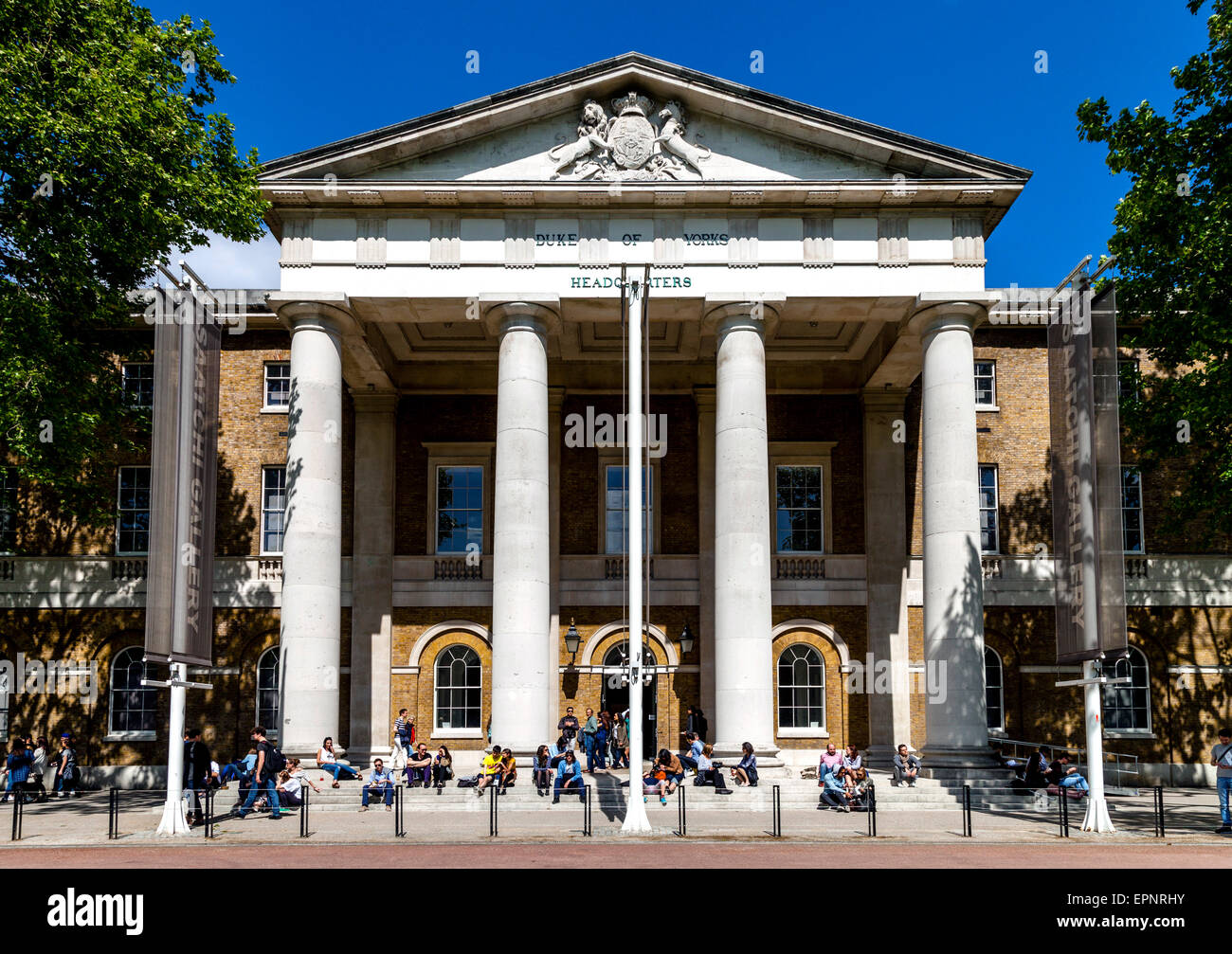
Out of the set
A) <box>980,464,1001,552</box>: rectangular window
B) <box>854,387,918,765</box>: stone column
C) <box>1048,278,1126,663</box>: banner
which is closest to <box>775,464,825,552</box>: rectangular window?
<box>854,387,918,765</box>: stone column

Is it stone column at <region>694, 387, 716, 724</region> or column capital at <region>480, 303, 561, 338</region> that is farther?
stone column at <region>694, 387, 716, 724</region>

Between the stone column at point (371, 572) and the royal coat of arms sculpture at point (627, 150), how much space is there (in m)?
10.3

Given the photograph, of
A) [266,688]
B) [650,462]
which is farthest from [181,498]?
[650,462]

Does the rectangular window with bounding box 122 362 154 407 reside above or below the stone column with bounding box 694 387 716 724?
above

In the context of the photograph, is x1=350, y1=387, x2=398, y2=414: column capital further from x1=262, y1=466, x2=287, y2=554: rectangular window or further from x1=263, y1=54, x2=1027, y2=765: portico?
x1=262, y1=466, x2=287, y2=554: rectangular window

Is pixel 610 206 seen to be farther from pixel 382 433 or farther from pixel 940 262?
pixel 382 433

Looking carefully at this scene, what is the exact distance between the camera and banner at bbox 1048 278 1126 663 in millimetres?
22766

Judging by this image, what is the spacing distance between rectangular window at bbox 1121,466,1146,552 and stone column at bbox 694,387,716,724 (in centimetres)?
1268

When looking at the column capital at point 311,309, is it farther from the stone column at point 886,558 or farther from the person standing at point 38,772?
the stone column at point 886,558

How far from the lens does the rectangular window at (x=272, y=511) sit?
121 feet

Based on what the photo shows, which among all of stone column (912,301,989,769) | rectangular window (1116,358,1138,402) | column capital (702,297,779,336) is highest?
column capital (702,297,779,336)

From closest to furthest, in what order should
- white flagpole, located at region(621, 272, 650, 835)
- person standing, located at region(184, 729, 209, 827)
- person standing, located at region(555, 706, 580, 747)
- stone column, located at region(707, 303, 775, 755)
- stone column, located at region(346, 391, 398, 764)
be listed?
white flagpole, located at region(621, 272, 650, 835), person standing, located at region(184, 729, 209, 827), stone column, located at region(707, 303, 775, 755), person standing, located at region(555, 706, 580, 747), stone column, located at region(346, 391, 398, 764)

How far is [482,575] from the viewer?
121ft
